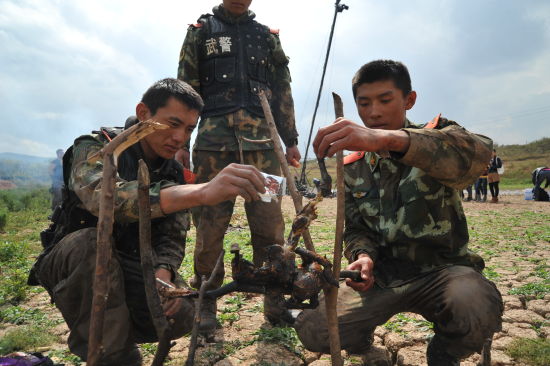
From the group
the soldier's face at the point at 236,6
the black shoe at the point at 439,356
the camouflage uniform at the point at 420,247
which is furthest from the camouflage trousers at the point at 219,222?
the black shoe at the point at 439,356

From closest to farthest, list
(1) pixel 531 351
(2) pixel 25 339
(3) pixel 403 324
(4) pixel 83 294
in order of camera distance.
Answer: (4) pixel 83 294 → (1) pixel 531 351 → (2) pixel 25 339 → (3) pixel 403 324

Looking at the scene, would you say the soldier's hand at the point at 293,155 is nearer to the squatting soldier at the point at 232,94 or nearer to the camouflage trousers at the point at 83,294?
the squatting soldier at the point at 232,94

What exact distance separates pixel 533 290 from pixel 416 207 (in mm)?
2576

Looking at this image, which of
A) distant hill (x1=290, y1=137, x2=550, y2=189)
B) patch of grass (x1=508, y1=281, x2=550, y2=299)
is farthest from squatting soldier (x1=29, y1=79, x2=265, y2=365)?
distant hill (x1=290, y1=137, x2=550, y2=189)

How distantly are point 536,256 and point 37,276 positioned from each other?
6269 millimetres

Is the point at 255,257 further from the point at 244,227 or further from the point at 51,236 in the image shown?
the point at 244,227

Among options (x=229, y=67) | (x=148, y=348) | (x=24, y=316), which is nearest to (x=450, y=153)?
(x=229, y=67)

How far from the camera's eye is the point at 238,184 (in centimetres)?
145

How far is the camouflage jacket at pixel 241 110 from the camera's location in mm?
3414

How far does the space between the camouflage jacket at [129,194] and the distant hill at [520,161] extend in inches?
731

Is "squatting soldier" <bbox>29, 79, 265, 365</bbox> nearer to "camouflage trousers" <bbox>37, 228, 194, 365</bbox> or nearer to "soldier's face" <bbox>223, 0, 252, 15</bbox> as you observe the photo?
"camouflage trousers" <bbox>37, 228, 194, 365</bbox>

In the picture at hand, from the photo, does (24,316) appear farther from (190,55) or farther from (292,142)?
(292,142)

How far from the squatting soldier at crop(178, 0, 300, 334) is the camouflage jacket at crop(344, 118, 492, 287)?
34.6 inches

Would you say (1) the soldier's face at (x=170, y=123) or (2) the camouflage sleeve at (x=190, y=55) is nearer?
(1) the soldier's face at (x=170, y=123)
